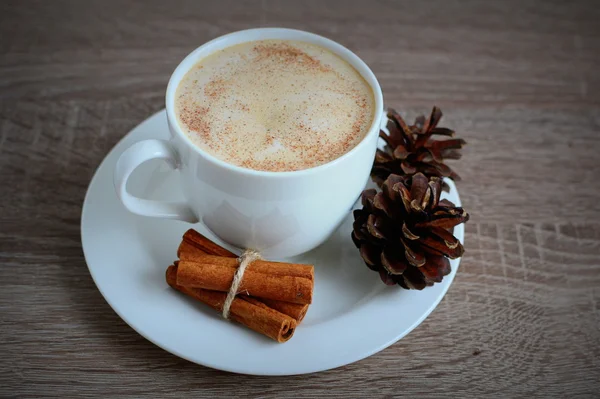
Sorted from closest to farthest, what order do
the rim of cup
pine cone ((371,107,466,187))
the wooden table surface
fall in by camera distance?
the rim of cup < the wooden table surface < pine cone ((371,107,466,187))

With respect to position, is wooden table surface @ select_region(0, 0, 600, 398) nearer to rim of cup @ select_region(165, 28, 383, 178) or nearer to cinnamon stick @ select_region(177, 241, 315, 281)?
cinnamon stick @ select_region(177, 241, 315, 281)

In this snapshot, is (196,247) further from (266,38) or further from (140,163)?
(266,38)

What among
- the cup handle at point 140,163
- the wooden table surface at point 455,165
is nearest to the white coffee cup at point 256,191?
the cup handle at point 140,163

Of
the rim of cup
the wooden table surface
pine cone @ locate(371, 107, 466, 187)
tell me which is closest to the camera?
the rim of cup

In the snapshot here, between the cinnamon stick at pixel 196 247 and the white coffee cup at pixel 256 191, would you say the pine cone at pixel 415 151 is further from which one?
the cinnamon stick at pixel 196 247

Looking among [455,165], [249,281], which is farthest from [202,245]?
[455,165]

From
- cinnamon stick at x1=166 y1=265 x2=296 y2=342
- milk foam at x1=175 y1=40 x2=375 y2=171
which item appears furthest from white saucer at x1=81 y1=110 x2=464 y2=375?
milk foam at x1=175 y1=40 x2=375 y2=171

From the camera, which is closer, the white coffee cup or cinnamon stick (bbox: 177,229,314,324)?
the white coffee cup
